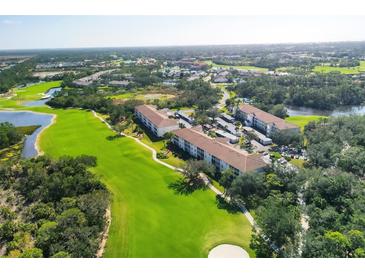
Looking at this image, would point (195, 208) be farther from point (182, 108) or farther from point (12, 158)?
point (182, 108)

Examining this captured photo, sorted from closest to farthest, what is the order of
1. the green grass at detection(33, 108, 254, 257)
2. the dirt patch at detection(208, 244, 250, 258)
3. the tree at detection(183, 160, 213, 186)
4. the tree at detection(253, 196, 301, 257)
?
the tree at detection(253, 196, 301, 257)
the dirt patch at detection(208, 244, 250, 258)
the green grass at detection(33, 108, 254, 257)
the tree at detection(183, 160, 213, 186)

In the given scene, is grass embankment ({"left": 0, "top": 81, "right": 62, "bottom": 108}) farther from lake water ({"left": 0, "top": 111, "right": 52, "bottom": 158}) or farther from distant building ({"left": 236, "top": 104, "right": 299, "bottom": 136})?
distant building ({"left": 236, "top": 104, "right": 299, "bottom": 136})

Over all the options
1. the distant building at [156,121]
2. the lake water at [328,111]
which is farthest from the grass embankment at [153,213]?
the lake water at [328,111]

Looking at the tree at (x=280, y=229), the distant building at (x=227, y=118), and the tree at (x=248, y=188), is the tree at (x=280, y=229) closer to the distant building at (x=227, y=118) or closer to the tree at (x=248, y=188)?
the tree at (x=248, y=188)

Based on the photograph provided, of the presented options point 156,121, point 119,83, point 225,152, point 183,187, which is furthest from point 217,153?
point 119,83

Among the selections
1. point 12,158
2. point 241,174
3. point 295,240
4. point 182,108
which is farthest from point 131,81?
point 295,240

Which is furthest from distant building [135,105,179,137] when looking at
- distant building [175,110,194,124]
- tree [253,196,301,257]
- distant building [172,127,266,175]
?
tree [253,196,301,257]
